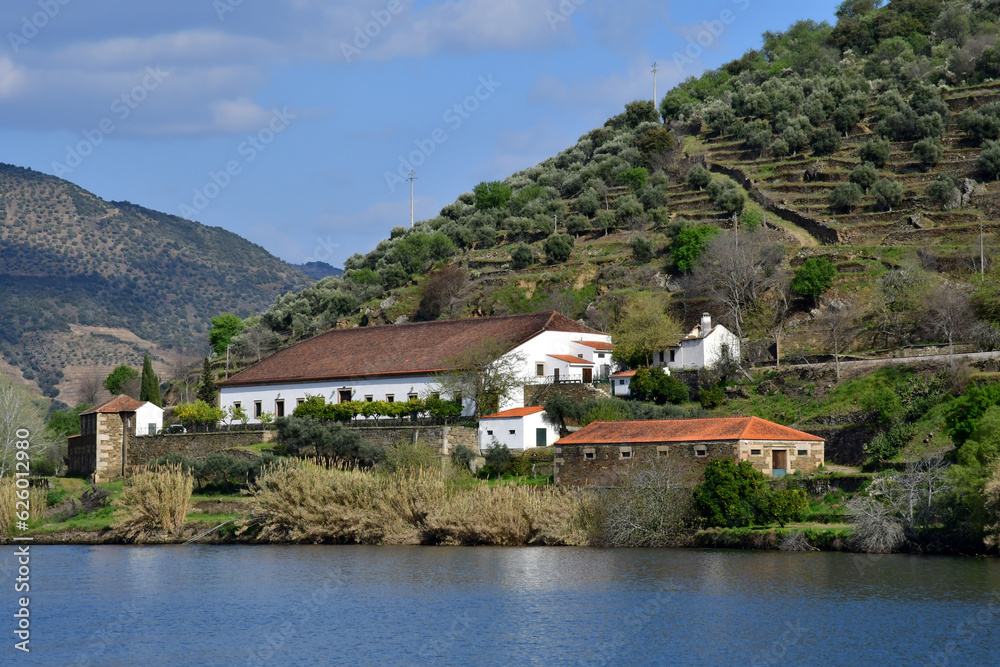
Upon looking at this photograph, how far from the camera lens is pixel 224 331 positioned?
10106 cm

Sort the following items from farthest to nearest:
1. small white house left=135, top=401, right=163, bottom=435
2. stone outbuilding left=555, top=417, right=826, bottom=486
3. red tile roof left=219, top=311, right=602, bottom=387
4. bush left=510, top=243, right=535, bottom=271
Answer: bush left=510, top=243, right=535, bottom=271 → small white house left=135, top=401, right=163, bottom=435 → red tile roof left=219, top=311, right=602, bottom=387 → stone outbuilding left=555, top=417, right=826, bottom=486

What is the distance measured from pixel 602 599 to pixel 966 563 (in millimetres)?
11619

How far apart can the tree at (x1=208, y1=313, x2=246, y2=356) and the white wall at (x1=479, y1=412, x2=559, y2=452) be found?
49.7m

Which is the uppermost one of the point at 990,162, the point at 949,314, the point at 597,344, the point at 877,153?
the point at 877,153

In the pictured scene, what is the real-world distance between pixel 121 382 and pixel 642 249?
47.0 metres

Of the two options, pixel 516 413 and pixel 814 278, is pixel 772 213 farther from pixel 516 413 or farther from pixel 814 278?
pixel 516 413

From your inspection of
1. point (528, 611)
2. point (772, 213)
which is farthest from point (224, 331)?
point (528, 611)

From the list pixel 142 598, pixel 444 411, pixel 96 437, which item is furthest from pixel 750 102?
pixel 142 598

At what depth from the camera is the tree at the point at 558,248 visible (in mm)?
83875

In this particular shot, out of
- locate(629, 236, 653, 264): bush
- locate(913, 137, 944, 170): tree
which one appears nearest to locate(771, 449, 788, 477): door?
locate(629, 236, 653, 264): bush

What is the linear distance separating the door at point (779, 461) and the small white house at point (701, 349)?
14612mm

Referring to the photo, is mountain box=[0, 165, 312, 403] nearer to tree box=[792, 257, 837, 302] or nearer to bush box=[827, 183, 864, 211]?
bush box=[827, 183, 864, 211]


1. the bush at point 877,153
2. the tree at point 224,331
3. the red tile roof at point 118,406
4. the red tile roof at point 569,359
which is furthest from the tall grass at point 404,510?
the tree at point 224,331

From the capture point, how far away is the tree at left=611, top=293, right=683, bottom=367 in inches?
2410
